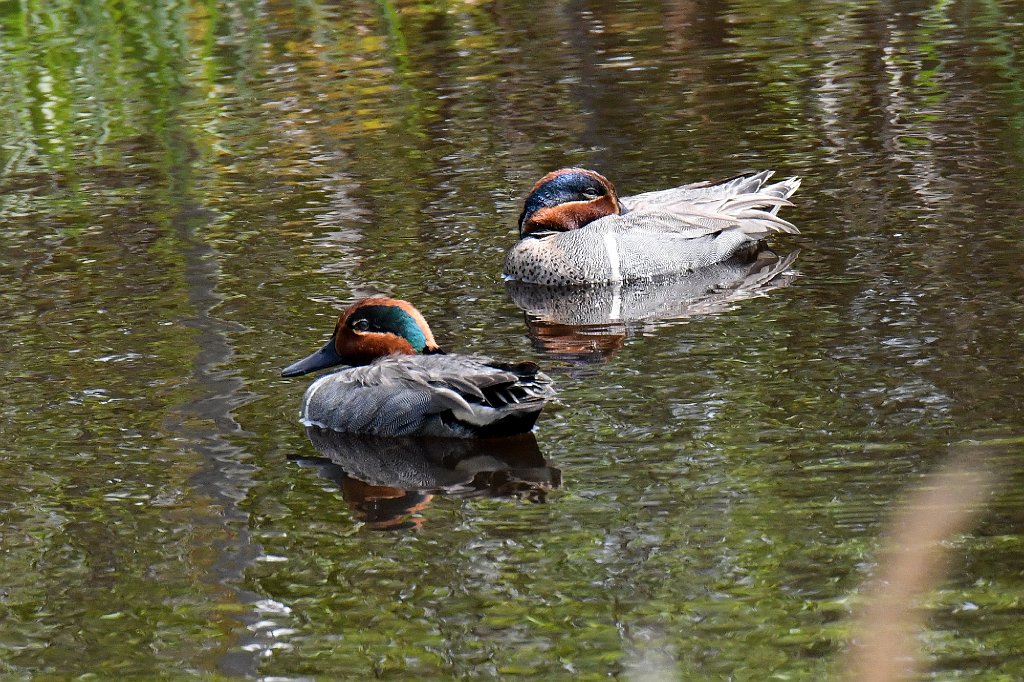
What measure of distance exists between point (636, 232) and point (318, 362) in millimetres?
2848

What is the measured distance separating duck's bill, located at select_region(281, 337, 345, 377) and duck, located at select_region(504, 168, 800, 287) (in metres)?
2.32

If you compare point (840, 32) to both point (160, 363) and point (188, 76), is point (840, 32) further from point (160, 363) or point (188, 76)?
point (160, 363)

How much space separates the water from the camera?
17.5ft

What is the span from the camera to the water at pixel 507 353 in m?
5.34

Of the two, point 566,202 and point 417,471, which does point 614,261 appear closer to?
point 566,202

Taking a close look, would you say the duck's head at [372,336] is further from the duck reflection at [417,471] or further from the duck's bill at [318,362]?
the duck reflection at [417,471]

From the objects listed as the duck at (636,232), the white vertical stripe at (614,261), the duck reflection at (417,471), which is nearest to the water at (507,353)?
the duck reflection at (417,471)

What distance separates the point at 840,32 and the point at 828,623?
38.7 ft

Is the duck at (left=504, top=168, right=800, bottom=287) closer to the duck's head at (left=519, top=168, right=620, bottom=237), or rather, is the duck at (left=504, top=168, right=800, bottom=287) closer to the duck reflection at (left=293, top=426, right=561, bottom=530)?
the duck's head at (left=519, top=168, right=620, bottom=237)

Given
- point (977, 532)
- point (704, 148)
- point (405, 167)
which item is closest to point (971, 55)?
point (704, 148)

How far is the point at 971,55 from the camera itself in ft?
47.2

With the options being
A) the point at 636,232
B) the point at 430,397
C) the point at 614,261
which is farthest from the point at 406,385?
the point at 636,232

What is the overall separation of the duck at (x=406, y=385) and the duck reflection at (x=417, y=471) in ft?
0.25

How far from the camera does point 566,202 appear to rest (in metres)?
10.8
